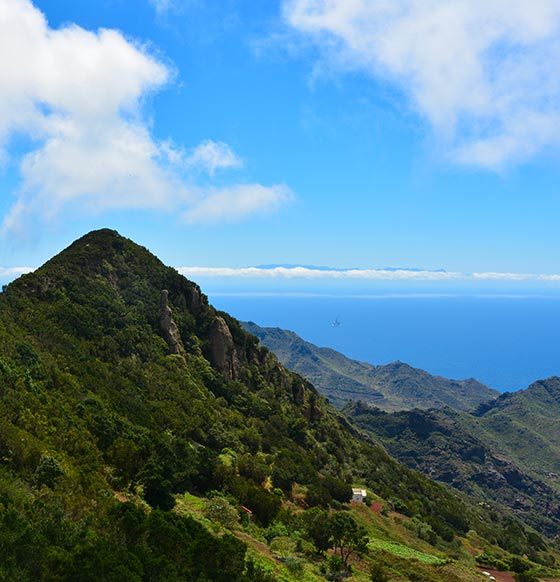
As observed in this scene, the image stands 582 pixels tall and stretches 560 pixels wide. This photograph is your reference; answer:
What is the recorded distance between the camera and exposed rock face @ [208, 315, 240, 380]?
253ft

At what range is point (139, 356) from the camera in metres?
67.1

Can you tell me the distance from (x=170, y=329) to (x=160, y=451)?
130ft

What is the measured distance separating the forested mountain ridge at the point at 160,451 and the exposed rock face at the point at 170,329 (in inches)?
10.2

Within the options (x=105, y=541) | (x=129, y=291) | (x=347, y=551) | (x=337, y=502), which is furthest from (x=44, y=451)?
(x=129, y=291)

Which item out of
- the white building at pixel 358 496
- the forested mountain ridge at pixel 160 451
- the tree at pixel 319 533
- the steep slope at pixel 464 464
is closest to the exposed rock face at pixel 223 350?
the forested mountain ridge at pixel 160 451

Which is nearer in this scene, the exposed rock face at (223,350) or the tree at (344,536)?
the tree at (344,536)

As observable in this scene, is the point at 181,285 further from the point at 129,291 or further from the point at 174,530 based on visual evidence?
the point at 174,530

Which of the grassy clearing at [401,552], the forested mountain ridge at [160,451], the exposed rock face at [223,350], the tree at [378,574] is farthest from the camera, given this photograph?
the exposed rock face at [223,350]

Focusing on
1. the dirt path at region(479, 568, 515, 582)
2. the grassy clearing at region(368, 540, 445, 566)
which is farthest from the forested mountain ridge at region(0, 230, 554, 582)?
the dirt path at region(479, 568, 515, 582)

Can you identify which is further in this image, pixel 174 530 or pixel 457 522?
pixel 457 522

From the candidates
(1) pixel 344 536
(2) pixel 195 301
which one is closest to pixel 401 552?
(1) pixel 344 536

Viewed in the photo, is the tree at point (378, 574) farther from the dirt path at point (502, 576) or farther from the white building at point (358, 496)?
the white building at point (358, 496)

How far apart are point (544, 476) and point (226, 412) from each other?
14555 centimetres

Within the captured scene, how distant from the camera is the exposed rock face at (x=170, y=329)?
73812 millimetres
